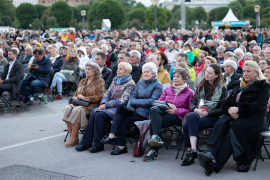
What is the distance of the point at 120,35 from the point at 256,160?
1884 centimetres

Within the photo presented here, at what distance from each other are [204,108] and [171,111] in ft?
1.82

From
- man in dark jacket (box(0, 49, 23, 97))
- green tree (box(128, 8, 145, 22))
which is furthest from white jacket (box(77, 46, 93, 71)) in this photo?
green tree (box(128, 8, 145, 22))

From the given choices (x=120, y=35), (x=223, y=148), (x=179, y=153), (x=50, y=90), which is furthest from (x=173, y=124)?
(x=120, y=35)

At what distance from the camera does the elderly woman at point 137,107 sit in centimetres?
616

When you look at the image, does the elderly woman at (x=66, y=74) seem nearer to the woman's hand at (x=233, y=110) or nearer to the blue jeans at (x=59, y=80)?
the blue jeans at (x=59, y=80)

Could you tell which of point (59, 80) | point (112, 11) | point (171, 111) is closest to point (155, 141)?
point (171, 111)

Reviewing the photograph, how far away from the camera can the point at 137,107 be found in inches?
257

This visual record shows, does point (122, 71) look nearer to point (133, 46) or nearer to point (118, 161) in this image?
point (118, 161)

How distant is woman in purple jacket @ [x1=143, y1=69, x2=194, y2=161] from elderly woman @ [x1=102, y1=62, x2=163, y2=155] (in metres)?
0.22

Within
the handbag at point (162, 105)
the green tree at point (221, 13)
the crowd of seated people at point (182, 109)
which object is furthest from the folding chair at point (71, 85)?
the green tree at point (221, 13)

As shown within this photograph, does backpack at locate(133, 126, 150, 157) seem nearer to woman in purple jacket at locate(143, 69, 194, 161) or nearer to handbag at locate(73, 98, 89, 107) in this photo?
woman in purple jacket at locate(143, 69, 194, 161)

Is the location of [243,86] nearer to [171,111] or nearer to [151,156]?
[171,111]

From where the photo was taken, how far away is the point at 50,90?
11430 millimetres

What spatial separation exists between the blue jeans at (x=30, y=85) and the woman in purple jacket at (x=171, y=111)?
17.3ft
